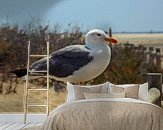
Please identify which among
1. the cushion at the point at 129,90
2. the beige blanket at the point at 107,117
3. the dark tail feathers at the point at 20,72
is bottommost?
the beige blanket at the point at 107,117

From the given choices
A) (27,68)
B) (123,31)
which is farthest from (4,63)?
(123,31)

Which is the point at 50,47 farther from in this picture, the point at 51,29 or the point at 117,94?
the point at 117,94

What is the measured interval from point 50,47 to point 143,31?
1.64 m

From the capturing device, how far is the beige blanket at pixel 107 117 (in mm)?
3938

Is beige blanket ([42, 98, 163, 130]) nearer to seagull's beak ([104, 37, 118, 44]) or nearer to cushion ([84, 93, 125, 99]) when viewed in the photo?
cushion ([84, 93, 125, 99])

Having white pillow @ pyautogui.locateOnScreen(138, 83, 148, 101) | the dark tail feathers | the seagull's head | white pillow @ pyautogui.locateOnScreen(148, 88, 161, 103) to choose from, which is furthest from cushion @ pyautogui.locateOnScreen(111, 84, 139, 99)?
the dark tail feathers

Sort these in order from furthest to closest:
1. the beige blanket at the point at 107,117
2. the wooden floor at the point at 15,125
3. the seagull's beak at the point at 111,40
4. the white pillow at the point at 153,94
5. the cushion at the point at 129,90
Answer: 1. the seagull's beak at the point at 111,40
2. the wooden floor at the point at 15,125
3. the white pillow at the point at 153,94
4. the cushion at the point at 129,90
5. the beige blanket at the point at 107,117

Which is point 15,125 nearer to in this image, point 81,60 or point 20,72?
point 20,72

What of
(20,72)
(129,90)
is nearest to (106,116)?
(129,90)

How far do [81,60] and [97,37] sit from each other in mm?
465

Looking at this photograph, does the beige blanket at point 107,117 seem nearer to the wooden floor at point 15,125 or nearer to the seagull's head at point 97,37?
the wooden floor at point 15,125

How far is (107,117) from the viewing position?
13.0 feet

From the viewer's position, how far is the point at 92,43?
20.6ft

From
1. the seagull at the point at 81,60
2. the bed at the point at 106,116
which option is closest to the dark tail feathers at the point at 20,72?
the seagull at the point at 81,60
